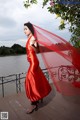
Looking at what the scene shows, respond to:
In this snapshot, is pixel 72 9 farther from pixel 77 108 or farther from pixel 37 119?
pixel 37 119

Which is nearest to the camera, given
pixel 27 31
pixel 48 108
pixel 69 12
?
pixel 27 31

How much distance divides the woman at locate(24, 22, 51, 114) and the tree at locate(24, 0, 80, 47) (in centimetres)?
212

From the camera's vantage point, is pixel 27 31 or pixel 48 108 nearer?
pixel 27 31

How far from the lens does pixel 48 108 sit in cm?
600

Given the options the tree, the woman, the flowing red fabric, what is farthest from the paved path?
the tree

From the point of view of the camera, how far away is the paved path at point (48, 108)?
5426mm

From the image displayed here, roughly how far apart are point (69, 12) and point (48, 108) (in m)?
3.52

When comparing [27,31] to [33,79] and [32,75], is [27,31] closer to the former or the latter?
[32,75]

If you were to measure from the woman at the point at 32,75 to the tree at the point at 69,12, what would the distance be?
2.12m

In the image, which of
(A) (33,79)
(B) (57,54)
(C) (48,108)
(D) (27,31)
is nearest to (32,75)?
(A) (33,79)

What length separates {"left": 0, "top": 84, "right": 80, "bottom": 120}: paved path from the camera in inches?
214

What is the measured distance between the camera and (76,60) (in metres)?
5.82

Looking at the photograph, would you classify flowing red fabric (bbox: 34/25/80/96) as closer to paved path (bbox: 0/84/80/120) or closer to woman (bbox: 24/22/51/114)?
woman (bbox: 24/22/51/114)

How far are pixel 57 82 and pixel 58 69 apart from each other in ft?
1.21
